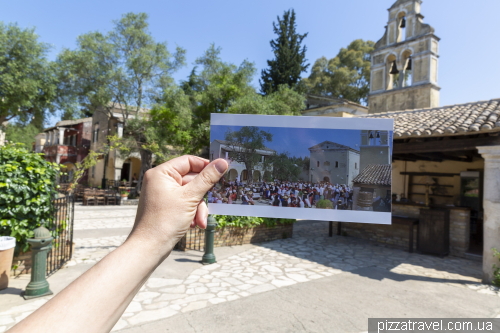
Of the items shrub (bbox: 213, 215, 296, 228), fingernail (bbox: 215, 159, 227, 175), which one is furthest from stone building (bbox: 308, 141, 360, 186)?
shrub (bbox: 213, 215, 296, 228)

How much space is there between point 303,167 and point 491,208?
252 inches

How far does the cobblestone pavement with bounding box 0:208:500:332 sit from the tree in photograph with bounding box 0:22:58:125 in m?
12.5

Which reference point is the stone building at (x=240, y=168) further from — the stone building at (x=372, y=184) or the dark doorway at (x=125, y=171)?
the dark doorway at (x=125, y=171)

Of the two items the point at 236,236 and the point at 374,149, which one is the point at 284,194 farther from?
the point at 236,236

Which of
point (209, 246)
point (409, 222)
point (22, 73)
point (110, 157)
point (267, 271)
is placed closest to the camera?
point (267, 271)

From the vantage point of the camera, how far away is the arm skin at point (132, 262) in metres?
0.76

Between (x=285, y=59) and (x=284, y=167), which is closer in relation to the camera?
(x=284, y=167)

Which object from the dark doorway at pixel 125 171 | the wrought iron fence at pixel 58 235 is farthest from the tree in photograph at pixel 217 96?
the dark doorway at pixel 125 171

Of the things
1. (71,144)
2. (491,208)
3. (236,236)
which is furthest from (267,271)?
(71,144)

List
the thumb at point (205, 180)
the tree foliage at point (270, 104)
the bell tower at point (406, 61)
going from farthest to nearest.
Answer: the tree foliage at point (270, 104) → the bell tower at point (406, 61) → the thumb at point (205, 180)

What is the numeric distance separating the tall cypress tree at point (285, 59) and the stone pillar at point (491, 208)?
19.4 m

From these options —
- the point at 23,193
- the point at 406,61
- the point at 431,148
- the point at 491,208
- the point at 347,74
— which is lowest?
the point at 23,193

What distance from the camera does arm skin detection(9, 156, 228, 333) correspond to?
76 cm

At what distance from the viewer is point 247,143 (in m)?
1.72
